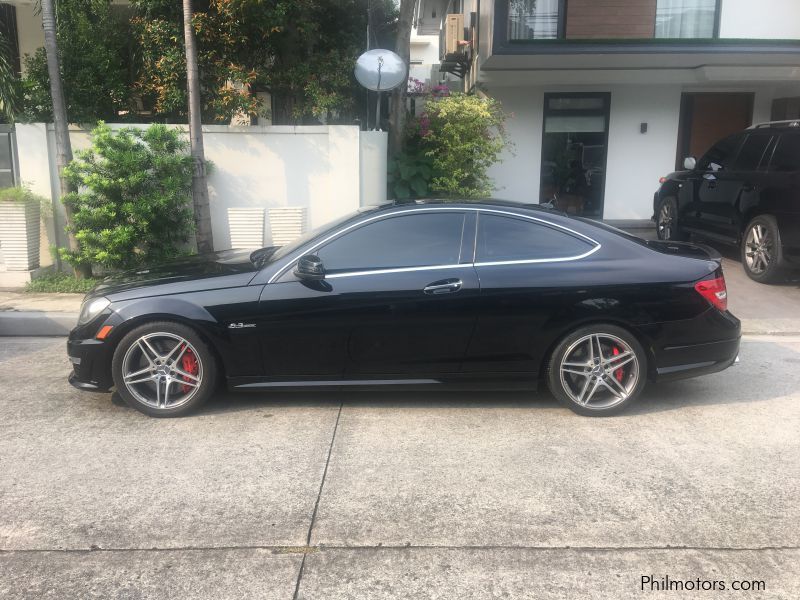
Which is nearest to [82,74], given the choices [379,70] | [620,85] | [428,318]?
[379,70]

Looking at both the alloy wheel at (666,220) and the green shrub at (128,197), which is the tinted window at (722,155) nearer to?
the alloy wheel at (666,220)

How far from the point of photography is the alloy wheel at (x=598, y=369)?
528 cm

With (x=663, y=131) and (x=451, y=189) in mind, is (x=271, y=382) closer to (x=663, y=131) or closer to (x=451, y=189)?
(x=451, y=189)

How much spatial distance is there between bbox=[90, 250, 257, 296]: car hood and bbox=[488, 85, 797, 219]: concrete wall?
889 centimetres

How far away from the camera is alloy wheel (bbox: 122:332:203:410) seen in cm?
522

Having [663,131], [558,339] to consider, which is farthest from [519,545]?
[663,131]

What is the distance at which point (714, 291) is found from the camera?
5.34 meters

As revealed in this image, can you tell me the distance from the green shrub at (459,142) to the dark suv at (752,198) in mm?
2994

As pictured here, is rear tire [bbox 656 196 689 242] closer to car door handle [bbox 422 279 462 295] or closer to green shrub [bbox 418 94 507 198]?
green shrub [bbox 418 94 507 198]

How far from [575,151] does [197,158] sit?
7.78 metres

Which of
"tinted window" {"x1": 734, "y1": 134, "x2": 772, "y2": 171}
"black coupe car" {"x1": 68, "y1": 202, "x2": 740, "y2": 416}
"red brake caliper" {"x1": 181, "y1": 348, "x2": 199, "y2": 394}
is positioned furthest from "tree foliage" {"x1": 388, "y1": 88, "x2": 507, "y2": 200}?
"red brake caliper" {"x1": 181, "y1": 348, "x2": 199, "y2": 394}

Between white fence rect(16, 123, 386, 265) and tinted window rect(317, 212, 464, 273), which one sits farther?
white fence rect(16, 123, 386, 265)

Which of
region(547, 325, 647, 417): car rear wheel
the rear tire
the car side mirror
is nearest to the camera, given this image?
the car side mirror

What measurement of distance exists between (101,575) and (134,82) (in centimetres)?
959
